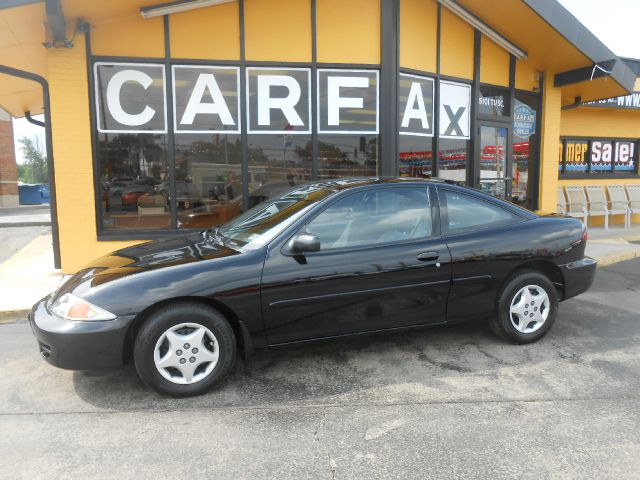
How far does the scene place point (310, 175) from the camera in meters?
7.71

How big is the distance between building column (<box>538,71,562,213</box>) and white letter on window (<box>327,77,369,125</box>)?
467 cm

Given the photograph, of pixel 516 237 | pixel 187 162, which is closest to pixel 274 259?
pixel 516 237

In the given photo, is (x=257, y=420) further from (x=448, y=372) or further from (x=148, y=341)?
(x=448, y=372)

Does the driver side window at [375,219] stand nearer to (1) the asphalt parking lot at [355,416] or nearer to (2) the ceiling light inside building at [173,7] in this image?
(1) the asphalt parking lot at [355,416]

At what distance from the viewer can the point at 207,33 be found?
7102mm

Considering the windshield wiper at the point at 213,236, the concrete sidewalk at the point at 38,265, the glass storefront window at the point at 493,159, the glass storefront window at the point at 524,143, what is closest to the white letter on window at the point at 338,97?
the glass storefront window at the point at 493,159

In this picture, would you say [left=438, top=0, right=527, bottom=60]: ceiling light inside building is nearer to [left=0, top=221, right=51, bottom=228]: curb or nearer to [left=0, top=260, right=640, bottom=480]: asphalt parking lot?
[left=0, top=260, right=640, bottom=480]: asphalt parking lot

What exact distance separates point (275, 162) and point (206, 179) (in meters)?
1.07

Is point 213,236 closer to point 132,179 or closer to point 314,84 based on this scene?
point 132,179

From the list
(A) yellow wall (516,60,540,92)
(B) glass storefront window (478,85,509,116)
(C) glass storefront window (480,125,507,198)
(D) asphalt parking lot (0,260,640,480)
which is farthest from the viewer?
(A) yellow wall (516,60,540,92)

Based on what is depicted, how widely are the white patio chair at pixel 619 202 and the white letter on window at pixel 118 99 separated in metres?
11.3

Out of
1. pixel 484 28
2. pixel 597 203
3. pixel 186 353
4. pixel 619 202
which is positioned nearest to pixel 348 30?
pixel 484 28

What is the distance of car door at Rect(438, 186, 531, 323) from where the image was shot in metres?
4.07

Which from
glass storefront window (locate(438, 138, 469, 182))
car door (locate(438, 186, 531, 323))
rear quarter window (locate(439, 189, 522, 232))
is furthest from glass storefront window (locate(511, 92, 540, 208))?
car door (locate(438, 186, 531, 323))
